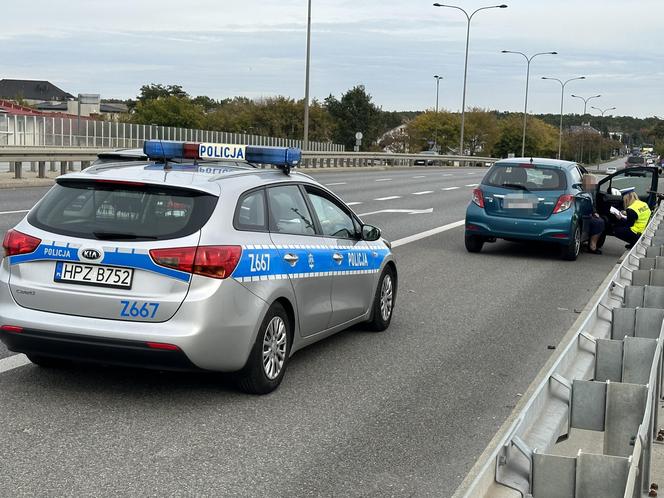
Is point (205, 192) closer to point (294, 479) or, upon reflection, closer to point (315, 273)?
point (315, 273)

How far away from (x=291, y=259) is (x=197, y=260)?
0.95 meters

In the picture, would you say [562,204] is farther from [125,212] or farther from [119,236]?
[119,236]

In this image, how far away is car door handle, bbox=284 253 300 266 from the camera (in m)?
6.61

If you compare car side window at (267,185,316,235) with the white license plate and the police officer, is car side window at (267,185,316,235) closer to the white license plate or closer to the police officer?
the white license plate

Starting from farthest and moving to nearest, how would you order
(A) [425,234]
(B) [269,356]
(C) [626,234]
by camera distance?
(A) [425,234] < (C) [626,234] < (B) [269,356]

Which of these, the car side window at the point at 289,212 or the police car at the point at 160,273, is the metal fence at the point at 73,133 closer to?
the car side window at the point at 289,212

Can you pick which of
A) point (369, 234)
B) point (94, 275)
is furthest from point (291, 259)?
point (369, 234)

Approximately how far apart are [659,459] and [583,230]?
10238mm

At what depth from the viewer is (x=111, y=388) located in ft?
21.0

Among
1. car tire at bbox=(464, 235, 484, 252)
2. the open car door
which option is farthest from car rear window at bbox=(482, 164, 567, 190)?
the open car door

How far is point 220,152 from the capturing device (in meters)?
7.23

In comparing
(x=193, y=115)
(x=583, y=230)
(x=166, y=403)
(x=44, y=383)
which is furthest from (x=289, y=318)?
(x=193, y=115)

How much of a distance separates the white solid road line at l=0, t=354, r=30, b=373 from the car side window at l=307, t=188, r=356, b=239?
229cm

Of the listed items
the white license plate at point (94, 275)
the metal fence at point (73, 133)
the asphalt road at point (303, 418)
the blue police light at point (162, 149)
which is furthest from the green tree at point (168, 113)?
the white license plate at point (94, 275)
